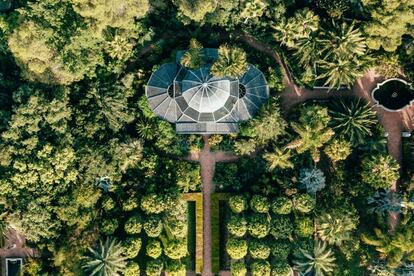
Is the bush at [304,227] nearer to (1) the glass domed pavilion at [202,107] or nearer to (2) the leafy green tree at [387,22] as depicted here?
(1) the glass domed pavilion at [202,107]

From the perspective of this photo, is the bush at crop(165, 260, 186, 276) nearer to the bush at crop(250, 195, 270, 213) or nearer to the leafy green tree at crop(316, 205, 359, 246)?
the bush at crop(250, 195, 270, 213)

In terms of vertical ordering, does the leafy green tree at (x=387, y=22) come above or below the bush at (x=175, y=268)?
above

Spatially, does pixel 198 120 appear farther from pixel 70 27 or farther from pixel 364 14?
pixel 364 14

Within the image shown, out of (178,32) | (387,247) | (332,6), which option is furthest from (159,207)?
(332,6)

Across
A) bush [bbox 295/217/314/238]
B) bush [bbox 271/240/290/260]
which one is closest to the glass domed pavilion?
bush [bbox 295/217/314/238]

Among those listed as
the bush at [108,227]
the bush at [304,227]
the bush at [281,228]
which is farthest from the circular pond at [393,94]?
the bush at [108,227]

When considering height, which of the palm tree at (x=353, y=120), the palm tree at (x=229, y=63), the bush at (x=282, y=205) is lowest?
the bush at (x=282, y=205)

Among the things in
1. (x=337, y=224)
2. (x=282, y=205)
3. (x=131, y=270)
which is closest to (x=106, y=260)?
(x=131, y=270)
